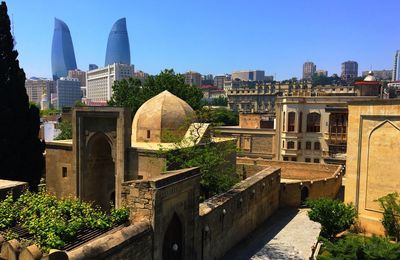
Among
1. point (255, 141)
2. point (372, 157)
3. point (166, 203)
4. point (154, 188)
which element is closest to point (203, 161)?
point (166, 203)

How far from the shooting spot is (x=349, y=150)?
2016 centimetres

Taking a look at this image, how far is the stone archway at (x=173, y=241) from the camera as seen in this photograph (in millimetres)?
12516

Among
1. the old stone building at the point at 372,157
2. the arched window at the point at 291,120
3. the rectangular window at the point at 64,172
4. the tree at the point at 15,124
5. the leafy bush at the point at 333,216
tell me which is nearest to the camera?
the leafy bush at the point at 333,216

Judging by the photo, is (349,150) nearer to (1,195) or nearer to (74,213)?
(74,213)

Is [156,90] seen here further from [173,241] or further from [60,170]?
[173,241]

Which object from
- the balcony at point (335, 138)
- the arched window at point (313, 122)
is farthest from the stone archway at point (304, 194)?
the arched window at point (313, 122)

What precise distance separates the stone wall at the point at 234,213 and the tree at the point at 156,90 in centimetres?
1837

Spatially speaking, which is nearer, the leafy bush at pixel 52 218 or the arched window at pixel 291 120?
the leafy bush at pixel 52 218

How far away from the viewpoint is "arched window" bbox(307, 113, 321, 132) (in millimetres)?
41625

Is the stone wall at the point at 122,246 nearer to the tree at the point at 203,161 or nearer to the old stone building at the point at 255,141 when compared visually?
the tree at the point at 203,161

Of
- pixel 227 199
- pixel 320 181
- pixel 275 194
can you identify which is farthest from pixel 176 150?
pixel 320 181

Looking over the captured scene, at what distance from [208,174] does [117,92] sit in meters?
25.6

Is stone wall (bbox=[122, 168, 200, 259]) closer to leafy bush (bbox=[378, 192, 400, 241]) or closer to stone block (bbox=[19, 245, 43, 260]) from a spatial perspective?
stone block (bbox=[19, 245, 43, 260])

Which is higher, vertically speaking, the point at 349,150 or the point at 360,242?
the point at 349,150
